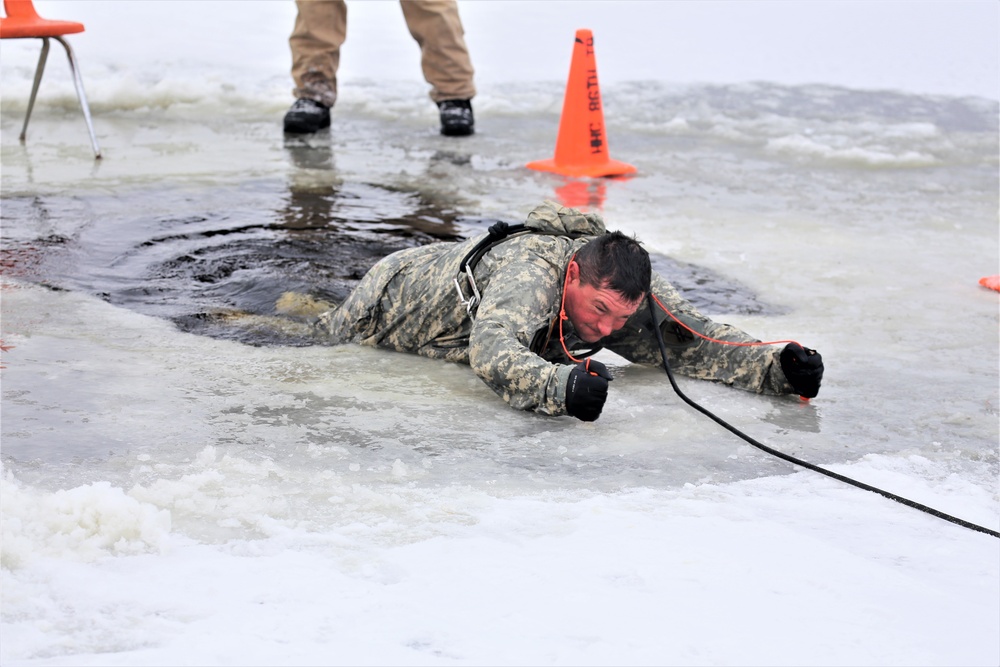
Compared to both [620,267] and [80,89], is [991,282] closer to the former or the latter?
[620,267]

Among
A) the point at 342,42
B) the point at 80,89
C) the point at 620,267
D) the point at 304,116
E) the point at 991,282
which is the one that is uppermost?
the point at 342,42

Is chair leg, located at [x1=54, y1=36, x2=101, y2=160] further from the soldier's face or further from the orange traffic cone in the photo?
the soldier's face

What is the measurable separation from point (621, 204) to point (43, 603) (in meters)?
5.14

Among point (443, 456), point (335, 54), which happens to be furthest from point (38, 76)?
point (443, 456)

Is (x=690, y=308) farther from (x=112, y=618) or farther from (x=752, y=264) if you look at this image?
(x=112, y=618)

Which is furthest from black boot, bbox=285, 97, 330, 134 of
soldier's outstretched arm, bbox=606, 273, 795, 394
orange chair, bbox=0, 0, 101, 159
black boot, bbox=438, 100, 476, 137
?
soldier's outstretched arm, bbox=606, 273, 795, 394

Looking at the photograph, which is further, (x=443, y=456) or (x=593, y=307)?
(x=593, y=307)

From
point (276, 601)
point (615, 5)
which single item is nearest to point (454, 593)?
point (276, 601)

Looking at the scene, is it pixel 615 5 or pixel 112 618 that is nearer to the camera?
pixel 112 618

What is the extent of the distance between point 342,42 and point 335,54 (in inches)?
4.7

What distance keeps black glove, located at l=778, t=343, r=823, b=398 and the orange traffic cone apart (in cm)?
405

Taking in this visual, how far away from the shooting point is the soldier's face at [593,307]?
11.4ft

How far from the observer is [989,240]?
20.6 ft

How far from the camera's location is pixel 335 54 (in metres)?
8.35
